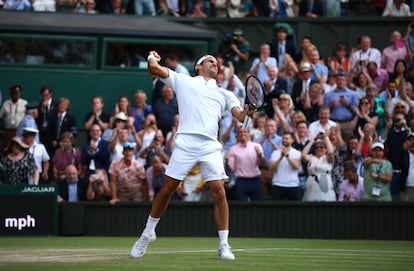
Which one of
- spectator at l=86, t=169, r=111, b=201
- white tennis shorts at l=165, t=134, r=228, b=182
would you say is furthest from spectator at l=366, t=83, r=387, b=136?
white tennis shorts at l=165, t=134, r=228, b=182

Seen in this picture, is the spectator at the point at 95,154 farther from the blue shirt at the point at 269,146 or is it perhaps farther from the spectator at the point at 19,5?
the spectator at the point at 19,5

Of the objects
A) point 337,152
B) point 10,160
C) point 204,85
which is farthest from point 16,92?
point 204,85

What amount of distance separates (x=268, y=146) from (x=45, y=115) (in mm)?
4495

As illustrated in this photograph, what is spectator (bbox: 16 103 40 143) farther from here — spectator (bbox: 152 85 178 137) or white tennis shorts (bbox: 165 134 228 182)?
white tennis shorts (bbox: 165 134 228 182)

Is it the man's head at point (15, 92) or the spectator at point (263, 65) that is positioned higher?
the spectator at point (263, 65)

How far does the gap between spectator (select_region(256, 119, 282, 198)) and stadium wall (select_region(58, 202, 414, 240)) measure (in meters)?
1.12

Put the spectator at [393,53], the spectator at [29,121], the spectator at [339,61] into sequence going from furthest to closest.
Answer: the spectator at [393,53] < the spectator at [339,61] < the spectator at [29,121]

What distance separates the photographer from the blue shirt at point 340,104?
70.6 ft

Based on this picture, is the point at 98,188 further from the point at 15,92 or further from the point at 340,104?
the point at 340,104

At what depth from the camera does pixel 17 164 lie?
1967cm

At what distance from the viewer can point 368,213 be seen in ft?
62.3

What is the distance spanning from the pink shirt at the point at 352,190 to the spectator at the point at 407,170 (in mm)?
754

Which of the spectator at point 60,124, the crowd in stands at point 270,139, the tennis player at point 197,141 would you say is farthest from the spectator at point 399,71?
the tennis player at point 197,141

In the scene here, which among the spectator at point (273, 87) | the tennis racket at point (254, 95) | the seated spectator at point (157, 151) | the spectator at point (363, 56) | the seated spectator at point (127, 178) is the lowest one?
the seated spectator at point (127, 178)
